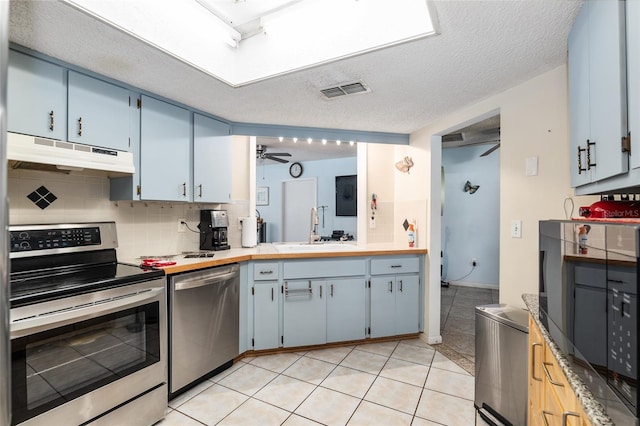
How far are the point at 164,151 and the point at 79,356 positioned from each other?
4.69ft

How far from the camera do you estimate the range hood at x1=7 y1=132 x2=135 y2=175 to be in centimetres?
146

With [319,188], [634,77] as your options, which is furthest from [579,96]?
[319,188]

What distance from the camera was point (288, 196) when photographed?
616 cm

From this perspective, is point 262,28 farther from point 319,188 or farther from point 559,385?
point 319,188

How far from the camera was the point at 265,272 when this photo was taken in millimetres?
2623

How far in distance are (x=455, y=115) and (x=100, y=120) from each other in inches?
108

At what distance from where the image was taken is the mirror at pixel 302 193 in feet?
17.8

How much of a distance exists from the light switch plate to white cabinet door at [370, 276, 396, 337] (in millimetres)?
1230

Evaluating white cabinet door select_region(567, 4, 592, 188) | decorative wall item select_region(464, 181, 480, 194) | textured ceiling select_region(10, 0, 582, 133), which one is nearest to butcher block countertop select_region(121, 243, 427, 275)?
textured ceiling select_region(10, 0, 582, 133)

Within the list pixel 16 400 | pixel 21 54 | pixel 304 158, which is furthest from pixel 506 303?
pixel 304 158

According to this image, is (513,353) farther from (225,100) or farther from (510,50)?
(225,100)

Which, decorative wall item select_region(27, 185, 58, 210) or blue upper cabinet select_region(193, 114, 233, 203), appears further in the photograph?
blue upper cabinet select_region(193, 114, 233, 203)

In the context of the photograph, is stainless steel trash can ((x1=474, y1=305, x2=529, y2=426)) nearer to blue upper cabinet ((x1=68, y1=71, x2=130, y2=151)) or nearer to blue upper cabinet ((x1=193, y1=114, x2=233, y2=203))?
blue upper cabinet ((x1=193, y1=114, x2=233, y2=203))

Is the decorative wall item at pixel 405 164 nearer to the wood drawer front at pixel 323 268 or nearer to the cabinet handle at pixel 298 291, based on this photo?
the wood drawer front at pixel 323 268
